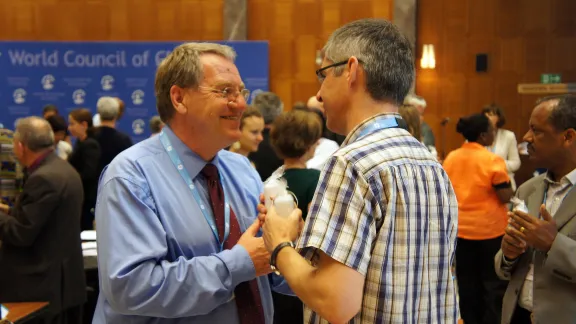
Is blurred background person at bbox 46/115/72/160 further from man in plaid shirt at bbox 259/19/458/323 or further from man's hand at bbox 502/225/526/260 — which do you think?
man in plaid shirt at bbox 259/19/458/323

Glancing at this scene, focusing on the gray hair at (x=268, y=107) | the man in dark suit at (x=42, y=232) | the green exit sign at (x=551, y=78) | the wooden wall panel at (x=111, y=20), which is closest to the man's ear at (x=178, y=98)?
the man in dark suit at (x=42, y=232)

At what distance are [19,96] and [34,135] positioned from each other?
598 cm

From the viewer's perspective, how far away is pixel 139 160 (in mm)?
1901

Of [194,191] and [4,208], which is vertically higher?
[194,191]

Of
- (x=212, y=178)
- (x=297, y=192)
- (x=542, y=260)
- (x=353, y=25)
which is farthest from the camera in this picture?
(x=297, y=192)

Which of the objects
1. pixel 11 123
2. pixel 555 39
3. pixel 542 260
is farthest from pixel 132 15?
pixel 542 260

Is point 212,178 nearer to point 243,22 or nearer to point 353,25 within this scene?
point 353,25

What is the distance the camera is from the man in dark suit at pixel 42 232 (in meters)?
4.10

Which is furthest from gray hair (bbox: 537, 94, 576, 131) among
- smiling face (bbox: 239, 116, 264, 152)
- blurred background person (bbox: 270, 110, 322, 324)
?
smiling face (bbox: 239, 116, 264, 152)

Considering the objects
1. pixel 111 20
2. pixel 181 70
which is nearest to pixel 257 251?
pixel 181 70

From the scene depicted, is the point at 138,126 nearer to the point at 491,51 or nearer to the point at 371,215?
the point at 491,51

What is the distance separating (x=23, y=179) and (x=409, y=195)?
4.24 meters

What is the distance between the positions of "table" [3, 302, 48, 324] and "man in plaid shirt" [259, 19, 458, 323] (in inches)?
88.4

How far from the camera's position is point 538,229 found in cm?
275
